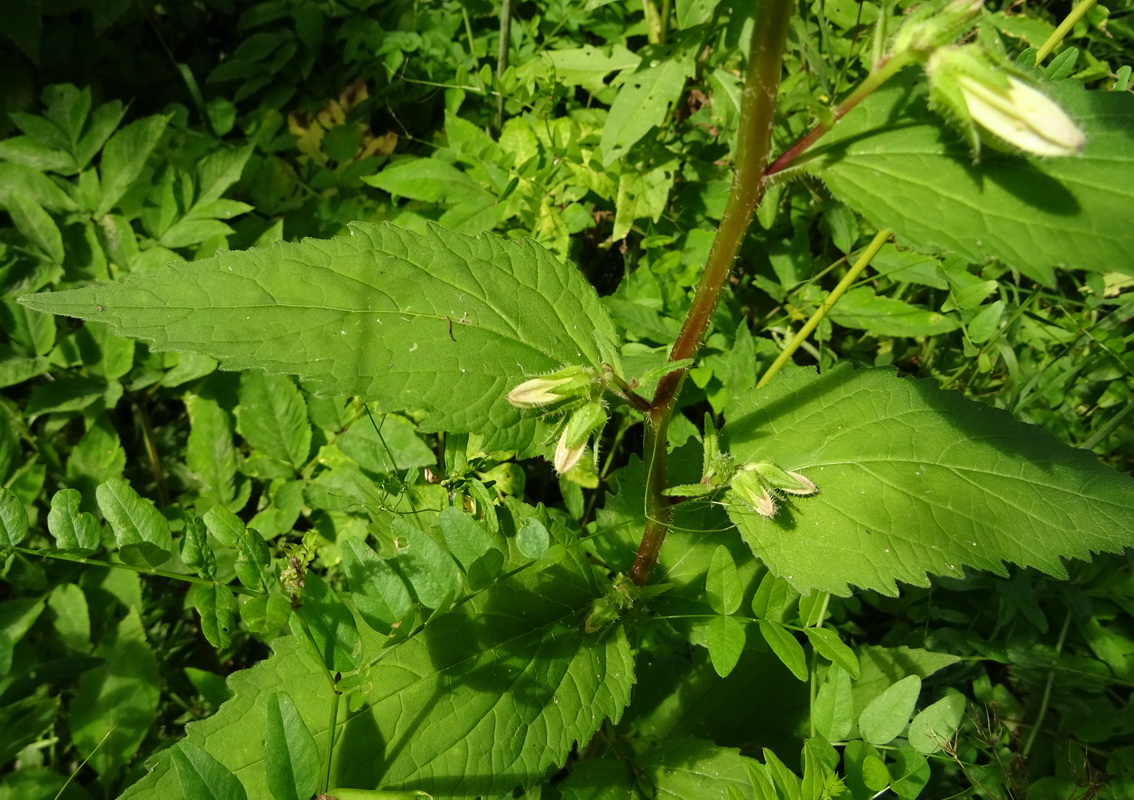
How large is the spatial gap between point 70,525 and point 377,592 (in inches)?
24.9

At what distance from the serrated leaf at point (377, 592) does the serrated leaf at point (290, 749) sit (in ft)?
0.66

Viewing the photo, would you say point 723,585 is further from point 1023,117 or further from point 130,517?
point 130,517

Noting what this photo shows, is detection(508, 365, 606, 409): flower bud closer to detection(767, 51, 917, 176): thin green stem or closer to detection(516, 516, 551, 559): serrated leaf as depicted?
detection(516, 516, 551, 559): serrated leaf

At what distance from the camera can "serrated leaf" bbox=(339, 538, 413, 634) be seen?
1.36 m

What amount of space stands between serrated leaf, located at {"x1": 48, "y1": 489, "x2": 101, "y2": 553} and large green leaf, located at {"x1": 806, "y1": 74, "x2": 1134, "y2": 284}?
146cm

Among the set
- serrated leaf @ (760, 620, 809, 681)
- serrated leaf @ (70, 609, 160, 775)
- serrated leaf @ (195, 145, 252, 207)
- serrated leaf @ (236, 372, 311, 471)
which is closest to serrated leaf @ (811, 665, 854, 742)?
serrated leaf @ (760, 620, 809, 681)

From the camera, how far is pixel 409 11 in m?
3.38

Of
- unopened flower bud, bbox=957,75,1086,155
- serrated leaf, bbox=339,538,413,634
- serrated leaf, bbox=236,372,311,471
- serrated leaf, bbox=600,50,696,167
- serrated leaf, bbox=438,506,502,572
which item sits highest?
unopened flower bud, bbox=957,75,1086,155

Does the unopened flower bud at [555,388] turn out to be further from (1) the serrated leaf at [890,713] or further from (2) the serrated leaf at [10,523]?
(2) the serrated leaf at [10,523]

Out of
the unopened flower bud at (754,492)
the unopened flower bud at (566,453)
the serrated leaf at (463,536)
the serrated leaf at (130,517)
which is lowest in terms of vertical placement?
the serrated leaf at (130,517)

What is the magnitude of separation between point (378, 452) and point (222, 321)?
1.15 metres

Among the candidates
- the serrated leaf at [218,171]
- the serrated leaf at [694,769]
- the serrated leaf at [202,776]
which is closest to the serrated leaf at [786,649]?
the serrated leaf at [694,769]

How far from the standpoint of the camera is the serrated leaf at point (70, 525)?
4.86ft

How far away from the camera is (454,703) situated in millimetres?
1438
